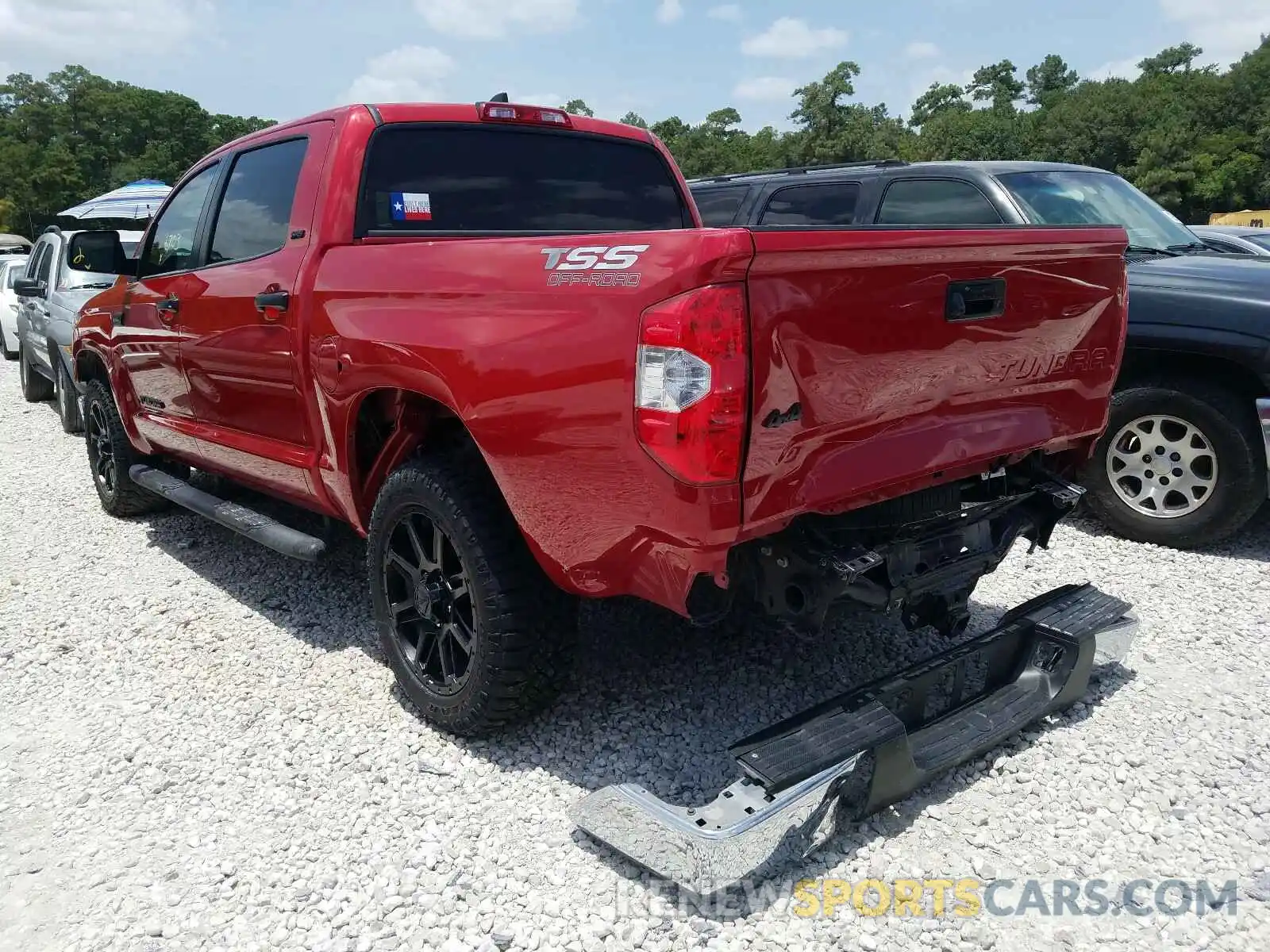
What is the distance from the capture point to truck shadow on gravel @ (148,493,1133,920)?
2.72 meters

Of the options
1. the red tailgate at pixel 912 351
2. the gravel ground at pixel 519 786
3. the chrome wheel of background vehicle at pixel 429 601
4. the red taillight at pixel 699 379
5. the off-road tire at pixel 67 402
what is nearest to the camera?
the red taillight at pixel 699 379

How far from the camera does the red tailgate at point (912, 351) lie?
2.16 meters

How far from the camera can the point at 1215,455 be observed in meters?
4.62

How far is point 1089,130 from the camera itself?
64000 mm

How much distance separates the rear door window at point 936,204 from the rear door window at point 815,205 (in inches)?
10.2

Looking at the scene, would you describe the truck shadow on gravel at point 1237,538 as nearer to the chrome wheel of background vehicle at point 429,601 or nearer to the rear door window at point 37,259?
the chrome wheel of background vehicle at point 429,601

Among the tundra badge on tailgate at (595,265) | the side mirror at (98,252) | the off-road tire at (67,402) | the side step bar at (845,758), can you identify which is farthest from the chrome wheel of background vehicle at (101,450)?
the side step bar at (845,758)

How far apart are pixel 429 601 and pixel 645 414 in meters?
1.28

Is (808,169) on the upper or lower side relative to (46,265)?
upper

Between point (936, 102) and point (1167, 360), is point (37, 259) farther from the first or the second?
point (936, 102)

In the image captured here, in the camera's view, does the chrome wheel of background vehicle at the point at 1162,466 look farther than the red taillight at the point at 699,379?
Yes

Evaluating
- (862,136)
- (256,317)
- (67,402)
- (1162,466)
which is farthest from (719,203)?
(862,136)

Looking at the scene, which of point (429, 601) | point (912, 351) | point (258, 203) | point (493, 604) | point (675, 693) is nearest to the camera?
point (912, 351)

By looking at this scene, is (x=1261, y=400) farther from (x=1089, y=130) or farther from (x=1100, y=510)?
(x=1089, y=130)
